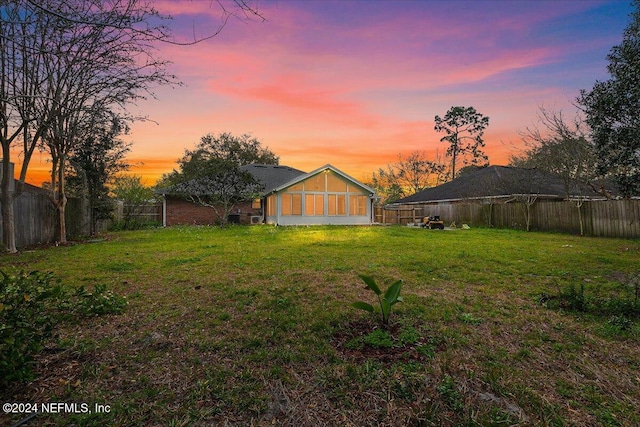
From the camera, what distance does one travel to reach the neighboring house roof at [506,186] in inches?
731

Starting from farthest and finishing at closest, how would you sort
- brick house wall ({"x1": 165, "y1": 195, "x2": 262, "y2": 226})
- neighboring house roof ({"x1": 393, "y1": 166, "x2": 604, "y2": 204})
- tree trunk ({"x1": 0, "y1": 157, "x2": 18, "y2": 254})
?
brick house wall ({"x1": 165, "y1": 195, "x2": 262, "y2": 226}) → neighboring house roof ({"x1": 393, "y1": 166, "x2": 604, "y2": 204}) → tree trunk ({"x1": 0, "y1": 157, "x2": 18, "y2": 254})

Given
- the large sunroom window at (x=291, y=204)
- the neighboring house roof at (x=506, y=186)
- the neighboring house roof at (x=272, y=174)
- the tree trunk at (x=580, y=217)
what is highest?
the neighboring house roof at (x=272, y=174)

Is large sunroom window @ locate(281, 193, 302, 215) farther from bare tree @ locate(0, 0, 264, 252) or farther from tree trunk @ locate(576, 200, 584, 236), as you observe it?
tree trunk @ locate(576, 200, 584, 236)

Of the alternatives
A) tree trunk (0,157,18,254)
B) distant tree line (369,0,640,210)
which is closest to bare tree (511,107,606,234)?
distant tree line (369,0,640,210)

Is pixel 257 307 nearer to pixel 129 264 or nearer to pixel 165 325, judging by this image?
pixel 165 325

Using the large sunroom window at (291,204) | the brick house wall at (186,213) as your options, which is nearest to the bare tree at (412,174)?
the large sunroom window at (291,204)

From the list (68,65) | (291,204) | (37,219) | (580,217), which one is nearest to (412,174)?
(291,204)

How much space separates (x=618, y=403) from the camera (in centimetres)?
220

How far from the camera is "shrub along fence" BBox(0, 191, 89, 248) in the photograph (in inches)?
392

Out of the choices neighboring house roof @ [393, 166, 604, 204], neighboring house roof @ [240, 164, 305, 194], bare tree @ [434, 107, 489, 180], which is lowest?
neighboring house roof @ [393, 166, 604, 204]

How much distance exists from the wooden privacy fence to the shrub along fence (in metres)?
21.1

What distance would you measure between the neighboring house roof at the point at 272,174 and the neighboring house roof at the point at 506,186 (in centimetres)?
1204

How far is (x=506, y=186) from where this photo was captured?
19781mm

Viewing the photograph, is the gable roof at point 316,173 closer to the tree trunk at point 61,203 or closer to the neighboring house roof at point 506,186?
the neighboring house roof at point 506,186
